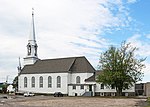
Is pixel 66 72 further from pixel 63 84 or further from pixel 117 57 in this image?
pixel 117 57

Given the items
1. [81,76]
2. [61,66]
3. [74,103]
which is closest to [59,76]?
[61,66]

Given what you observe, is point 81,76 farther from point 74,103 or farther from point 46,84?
point 74,103

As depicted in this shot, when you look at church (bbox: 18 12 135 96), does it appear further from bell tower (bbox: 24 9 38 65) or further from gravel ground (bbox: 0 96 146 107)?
gravel ground (bbox: 0 96 146 107)

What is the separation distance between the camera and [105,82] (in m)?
70.3

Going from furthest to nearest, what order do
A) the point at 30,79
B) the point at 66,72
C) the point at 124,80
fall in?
the point at 30,79 → the point at 66,72 → the point at 124,80

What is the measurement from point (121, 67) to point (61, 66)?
27.3 m

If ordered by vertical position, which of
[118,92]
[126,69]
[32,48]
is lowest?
[118,92]

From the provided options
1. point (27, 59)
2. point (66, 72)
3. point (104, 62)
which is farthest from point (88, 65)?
point (27, 59)

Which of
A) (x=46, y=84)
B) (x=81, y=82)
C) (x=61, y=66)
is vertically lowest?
(x=46, y=84)

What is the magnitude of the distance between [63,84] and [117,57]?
974 inches

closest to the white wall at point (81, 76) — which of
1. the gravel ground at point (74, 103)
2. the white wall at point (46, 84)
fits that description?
the white wall at point (46, 84)

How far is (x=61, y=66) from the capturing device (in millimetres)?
92250

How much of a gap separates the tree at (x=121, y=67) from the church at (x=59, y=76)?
7.72m

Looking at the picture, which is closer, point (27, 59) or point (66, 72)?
point (66, 72)
